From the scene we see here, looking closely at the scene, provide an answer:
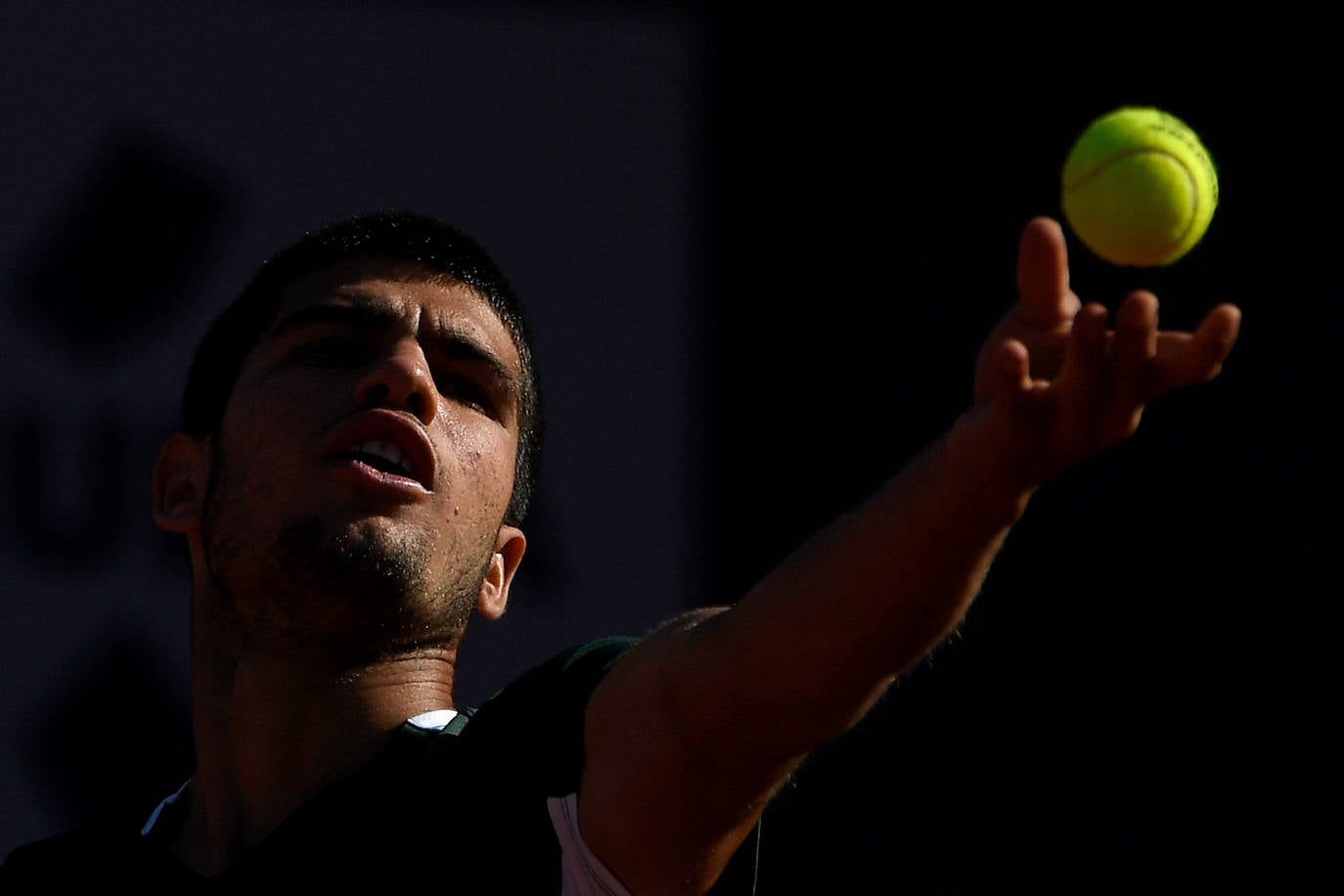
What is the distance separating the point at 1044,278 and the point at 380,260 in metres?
1.18

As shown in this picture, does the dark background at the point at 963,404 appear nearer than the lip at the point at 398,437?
No

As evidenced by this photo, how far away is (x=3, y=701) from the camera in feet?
10.4

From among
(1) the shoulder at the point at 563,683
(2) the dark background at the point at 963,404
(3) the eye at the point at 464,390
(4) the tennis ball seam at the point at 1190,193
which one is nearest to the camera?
(1) the shoulder at the point at 563,683

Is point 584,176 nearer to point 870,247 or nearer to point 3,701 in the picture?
point 870,247

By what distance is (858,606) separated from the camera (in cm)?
142

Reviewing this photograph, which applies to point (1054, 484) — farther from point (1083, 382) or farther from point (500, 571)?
point (1083, 382)

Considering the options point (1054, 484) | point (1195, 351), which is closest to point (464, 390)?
point (1195, 351)

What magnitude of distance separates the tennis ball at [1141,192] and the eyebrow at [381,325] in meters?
0.77

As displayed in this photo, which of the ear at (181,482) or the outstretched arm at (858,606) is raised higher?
the outstretched arm at (858,606)

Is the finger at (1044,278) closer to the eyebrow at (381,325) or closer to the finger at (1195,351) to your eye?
the finger at (1195,351)

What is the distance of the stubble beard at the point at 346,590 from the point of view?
199 centimetres

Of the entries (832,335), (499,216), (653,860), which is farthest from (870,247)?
(653,860)

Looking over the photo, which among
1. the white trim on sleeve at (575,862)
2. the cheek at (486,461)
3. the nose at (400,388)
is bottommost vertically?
the white trim on sleeve at (575,862)

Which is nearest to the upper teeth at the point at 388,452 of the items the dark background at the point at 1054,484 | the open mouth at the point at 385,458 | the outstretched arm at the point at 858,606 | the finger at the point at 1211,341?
the open mouth at the point at 385,458
